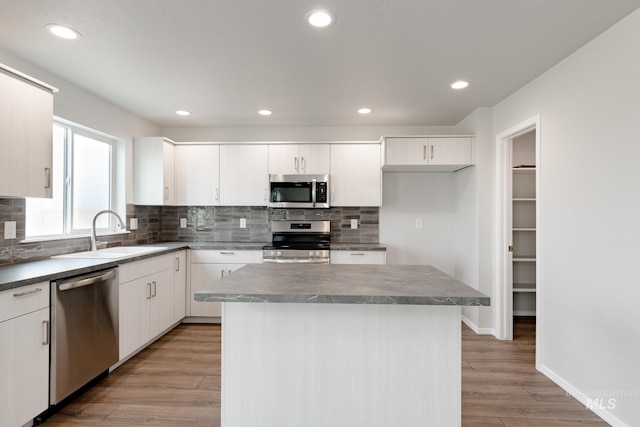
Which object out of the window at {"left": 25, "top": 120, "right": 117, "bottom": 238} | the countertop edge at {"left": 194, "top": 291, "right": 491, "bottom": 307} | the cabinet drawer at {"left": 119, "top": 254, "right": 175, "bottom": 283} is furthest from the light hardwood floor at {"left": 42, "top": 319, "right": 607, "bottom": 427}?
the window at {"left": 25, "top": 120, "right": 117, "bottom": 238}

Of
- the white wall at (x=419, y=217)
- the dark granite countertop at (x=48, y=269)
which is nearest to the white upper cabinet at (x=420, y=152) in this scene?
the white wall at (x=419, y=217)

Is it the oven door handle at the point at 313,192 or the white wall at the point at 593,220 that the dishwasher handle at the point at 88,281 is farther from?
the white wall at the point at 593,220

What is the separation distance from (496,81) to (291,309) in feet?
8.41

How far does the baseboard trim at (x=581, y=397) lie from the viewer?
75.8 inches

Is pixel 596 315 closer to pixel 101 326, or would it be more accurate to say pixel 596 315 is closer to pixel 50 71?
pixel 101 326

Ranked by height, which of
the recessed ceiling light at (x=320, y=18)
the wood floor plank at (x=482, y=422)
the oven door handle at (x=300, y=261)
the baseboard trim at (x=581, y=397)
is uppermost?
the recessed ceiling light at (x=320, y=18)

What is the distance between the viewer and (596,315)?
6.76ft

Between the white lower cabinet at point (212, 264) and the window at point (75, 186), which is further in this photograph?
the white lower cabinet at point (212, 264)

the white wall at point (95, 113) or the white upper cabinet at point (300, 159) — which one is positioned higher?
the white wall at point (95, 113)

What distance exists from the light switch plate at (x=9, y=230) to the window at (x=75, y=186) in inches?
7.6

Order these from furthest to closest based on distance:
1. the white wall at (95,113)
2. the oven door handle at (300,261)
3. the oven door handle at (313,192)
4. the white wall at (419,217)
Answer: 1. the white wall at (419,217)
2. the oven door handle at (313,192)
3. the oven door handle at (300,261)
4. the white wall at (95,113)

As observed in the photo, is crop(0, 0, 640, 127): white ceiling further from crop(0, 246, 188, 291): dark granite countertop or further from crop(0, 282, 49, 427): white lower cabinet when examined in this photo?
crop(0, 282, 49, 427): white lower cabinet

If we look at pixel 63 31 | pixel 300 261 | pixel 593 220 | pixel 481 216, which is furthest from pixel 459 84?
pixel 63 31

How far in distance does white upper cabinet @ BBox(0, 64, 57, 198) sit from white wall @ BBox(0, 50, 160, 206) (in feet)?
1.42
